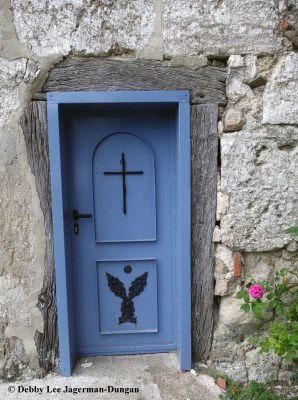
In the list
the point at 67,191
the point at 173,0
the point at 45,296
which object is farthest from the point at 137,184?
the point at 173,0

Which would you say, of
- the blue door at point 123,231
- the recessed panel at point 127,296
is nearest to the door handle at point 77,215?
the blue door at point 123,231

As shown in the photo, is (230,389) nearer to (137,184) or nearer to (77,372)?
(77,372)

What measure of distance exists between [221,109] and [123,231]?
109cm

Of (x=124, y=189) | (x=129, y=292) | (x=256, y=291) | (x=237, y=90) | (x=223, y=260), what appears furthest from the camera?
(x=129, y=292)

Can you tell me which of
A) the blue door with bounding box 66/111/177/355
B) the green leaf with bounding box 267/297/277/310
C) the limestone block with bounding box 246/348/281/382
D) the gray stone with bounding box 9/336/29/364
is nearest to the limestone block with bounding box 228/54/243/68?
the blue door with bounding box 66/111/177/355

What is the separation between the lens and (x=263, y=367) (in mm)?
2156

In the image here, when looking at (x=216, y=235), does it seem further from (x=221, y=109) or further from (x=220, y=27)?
(x=220, y=27)

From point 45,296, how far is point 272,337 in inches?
58.4

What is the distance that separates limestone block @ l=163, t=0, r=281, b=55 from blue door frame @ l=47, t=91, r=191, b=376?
0.33 metres

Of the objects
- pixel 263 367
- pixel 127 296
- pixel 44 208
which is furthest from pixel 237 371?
pixel 44 208

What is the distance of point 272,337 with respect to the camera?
73.4 inches

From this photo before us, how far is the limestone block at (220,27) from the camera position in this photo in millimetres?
1960

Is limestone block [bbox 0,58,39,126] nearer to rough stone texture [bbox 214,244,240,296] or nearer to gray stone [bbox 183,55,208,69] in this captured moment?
gray stone [bbox 183,55,208,69]

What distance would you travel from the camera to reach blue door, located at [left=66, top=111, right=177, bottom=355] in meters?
2.21
